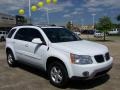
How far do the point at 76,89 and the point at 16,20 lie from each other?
6056 centimetres

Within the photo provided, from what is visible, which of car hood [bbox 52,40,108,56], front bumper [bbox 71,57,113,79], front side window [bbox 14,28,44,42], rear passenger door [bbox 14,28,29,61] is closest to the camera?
front bumper [bbox 71,57,113,79]

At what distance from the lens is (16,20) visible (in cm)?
6569

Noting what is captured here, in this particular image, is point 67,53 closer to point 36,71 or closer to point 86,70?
point 86,70

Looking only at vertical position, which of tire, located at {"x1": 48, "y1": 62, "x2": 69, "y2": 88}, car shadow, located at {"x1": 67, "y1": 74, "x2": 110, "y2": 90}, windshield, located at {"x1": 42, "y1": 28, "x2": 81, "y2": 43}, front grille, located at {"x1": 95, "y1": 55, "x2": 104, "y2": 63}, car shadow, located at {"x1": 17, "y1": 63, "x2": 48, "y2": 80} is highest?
windshield, located at {"x1": 42, "y1": 28, "x2": 81, "y2": 43}

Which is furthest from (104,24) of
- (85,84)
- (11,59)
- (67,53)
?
(67,53)

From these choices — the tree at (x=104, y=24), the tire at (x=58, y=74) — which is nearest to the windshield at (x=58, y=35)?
the tire at (x=58, y=74)

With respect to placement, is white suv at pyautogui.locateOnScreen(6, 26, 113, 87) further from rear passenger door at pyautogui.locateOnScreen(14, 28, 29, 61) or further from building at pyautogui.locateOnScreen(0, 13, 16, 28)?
building at pyautogui.locateOnScreen(0, 13, 16, 28)

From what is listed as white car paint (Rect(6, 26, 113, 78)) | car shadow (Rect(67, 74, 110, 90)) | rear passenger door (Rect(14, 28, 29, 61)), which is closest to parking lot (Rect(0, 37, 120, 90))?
car shadow (Rect(67, 74, 110, 90))

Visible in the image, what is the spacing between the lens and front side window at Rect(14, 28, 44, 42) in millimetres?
8188

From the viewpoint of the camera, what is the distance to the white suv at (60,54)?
6.55m

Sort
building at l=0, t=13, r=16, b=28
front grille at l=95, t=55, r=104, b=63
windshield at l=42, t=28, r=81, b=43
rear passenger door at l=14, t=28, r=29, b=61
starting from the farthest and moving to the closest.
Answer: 1. building at l=0, t=13, r=16, b=28
2. rear passenger door at l=14, t=28, r=29, b=61
3. windshield at l=42, t=28, r=81, b=43
4. front grille at l=95, t=55, r=104, b=63

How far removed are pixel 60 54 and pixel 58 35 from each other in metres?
1.33

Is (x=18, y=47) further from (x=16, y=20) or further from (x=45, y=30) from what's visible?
(x=16, y=20)

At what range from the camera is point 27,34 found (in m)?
8.75
